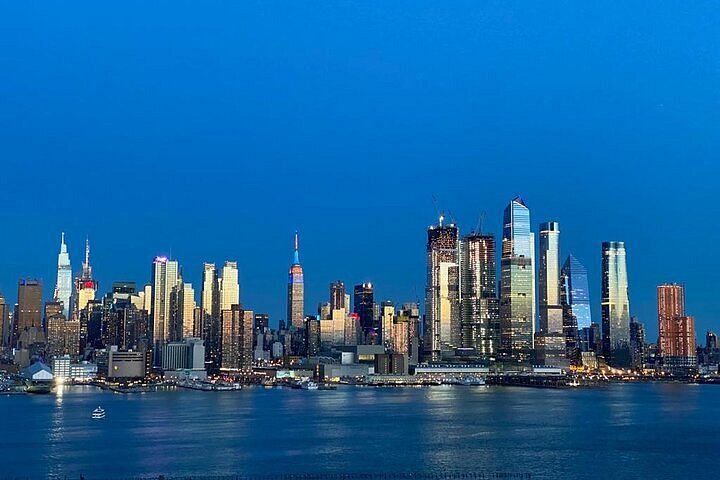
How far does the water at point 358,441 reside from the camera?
57219mm

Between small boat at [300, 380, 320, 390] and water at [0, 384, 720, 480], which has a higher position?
water at [0, 384, 720, 480]

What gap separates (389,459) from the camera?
61.1 m

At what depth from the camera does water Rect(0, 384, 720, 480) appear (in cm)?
5722

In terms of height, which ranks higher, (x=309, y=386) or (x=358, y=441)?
(x=358, y=441)

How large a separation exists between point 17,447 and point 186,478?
22.0 meters

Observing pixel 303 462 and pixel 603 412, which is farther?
pixel 603 412

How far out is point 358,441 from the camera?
71.8m

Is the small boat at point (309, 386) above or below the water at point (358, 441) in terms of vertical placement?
below

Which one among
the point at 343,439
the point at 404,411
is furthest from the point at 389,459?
the point at 404,411

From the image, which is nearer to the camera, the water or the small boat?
the water

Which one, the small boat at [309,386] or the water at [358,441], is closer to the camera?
the water at [358,441]

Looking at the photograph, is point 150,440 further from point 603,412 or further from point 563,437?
point 603,412

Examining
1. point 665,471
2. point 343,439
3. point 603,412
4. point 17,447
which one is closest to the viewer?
point 665,471

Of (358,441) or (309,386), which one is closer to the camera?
(358,441)
